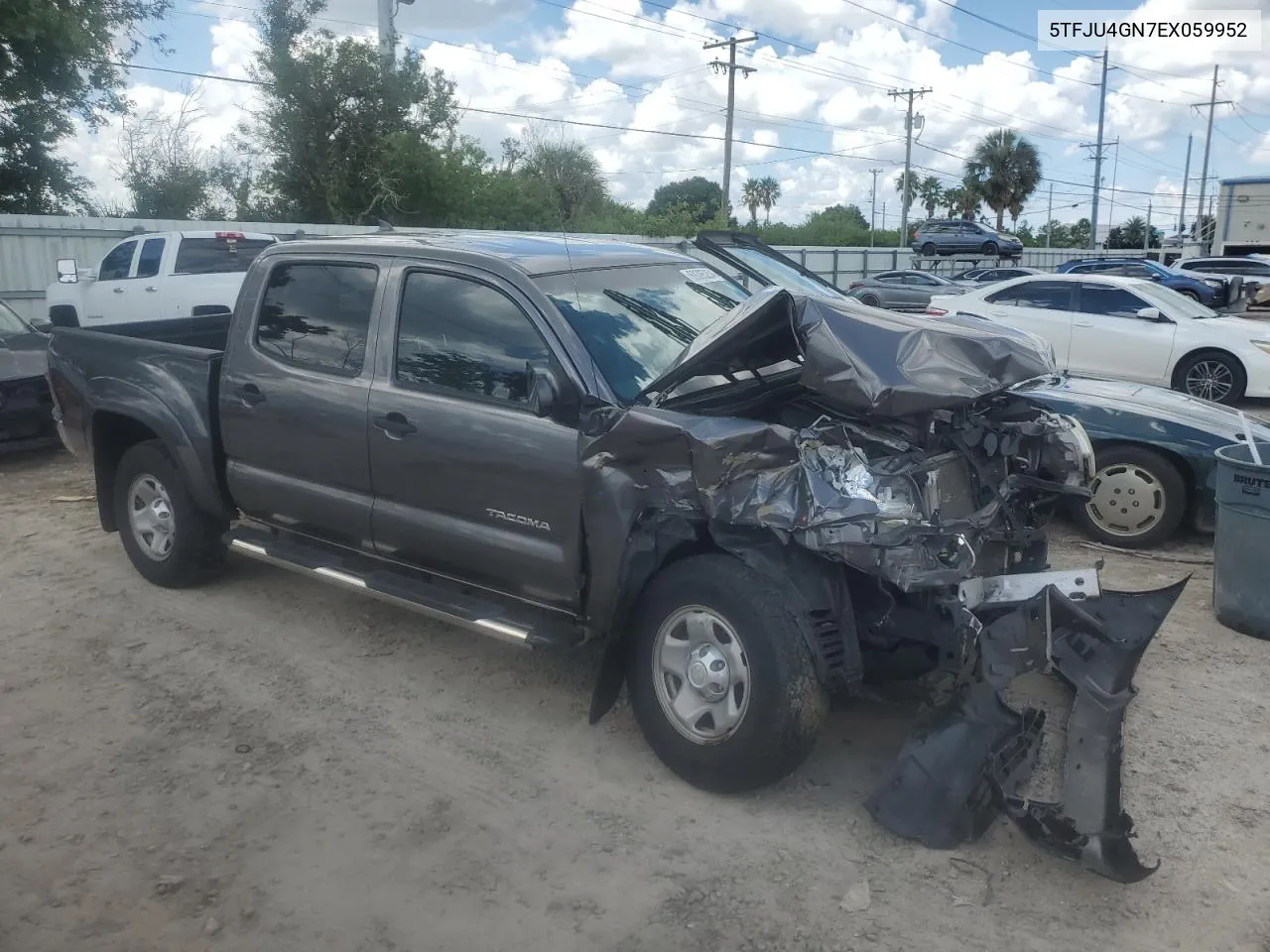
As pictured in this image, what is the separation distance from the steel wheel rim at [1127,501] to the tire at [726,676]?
12.4 feet

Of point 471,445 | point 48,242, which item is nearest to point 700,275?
point 471,445

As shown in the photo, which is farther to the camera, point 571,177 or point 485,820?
point 571,177

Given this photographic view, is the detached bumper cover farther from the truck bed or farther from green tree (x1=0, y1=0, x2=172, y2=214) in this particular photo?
green tree (x1=0, y1=0, x2=172, y2=214)

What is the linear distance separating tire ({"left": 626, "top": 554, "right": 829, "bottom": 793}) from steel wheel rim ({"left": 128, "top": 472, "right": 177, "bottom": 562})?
323 cm

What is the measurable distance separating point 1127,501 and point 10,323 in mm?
10353

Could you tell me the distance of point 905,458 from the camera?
145 inches

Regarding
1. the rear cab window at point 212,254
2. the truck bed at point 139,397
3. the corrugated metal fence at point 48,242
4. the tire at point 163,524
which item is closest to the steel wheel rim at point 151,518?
the tire at point 163,524

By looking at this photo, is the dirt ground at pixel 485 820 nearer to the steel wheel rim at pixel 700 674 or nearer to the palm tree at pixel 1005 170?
the steel wheel rim at pixel 700 674

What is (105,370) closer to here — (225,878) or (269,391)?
(269,391)

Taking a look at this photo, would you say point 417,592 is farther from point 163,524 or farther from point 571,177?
point 571,177

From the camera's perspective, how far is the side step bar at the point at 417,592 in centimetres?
409

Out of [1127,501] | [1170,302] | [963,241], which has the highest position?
[963,241]

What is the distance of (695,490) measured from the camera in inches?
142

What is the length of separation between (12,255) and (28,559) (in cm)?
1342
